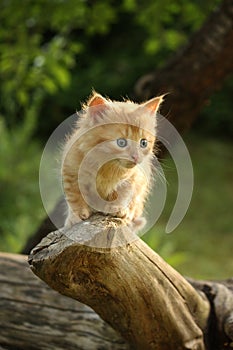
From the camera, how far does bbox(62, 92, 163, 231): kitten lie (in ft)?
6.18

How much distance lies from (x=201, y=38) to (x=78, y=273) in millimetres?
1736

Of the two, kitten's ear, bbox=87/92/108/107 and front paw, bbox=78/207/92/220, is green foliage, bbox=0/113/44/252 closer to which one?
front paw, bbox=78/207/92/220

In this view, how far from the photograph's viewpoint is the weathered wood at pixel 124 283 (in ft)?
6.44

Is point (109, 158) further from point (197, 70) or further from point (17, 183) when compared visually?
point (17, 183)

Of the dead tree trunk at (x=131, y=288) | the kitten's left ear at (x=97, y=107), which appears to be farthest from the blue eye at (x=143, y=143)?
the dead tree trunk at (x=131, y=288)

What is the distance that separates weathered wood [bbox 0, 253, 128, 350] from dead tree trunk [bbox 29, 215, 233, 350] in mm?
164

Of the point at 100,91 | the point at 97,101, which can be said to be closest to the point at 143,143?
the point at 97,101

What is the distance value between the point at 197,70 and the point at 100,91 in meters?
4.18

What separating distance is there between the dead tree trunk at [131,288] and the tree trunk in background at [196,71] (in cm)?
113

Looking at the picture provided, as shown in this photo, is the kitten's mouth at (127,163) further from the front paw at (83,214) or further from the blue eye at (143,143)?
the front paw at (83,214)

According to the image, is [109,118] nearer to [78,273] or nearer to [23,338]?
[78,273]

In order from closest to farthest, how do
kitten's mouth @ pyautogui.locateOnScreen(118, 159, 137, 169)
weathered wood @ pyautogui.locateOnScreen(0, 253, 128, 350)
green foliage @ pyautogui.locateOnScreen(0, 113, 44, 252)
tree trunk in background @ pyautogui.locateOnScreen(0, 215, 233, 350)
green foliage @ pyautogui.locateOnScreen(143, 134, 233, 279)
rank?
kitten's mouth @ pyautogui.locateOnScreen(118, 159, 137, 169)
tree trunk in background @ pyautogui.locateOnScreen(0, 215, 233, 350)
weathered wood @ pyautogui.locateOnScreen(0, 253, 128, 350)
green foliage @ pyautogui.locateOnScreen(143, 134, 233, 279)
green foliage @ pyautogui.locateOnScreen(0, 113, 44, 252)

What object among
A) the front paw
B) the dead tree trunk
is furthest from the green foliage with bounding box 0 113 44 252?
the front paw

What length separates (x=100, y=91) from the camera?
748 centimetres
